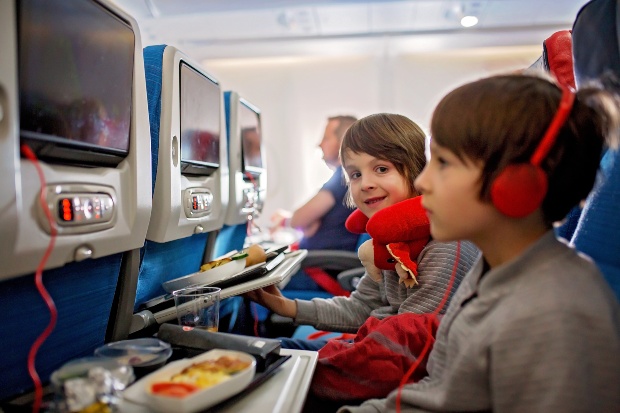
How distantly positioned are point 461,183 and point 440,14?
164 inches

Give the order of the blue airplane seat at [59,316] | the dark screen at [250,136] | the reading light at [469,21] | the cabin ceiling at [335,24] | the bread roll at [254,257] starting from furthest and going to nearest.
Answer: the reading light at [469,21] < the cabin ceiling at [335,24] < the dark screen at [250,136] < the bread roll at [254,257] < the blue airplane seat at [59,316]

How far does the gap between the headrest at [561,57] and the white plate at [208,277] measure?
952 mm

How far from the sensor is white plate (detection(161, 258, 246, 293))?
1302 mm

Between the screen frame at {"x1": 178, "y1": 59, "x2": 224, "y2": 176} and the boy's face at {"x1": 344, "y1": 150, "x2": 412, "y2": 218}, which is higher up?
the screen frame at {"x1": 178, "y1": 59, "x2": 224, "y2": 176}

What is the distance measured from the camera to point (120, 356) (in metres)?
0.90

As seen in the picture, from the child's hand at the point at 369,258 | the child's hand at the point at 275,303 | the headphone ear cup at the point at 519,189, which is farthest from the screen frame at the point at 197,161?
the headphone ear cup at the point at 519,189

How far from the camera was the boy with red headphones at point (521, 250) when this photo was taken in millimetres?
697

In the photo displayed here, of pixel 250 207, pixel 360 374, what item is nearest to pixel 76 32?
pixel 360 374

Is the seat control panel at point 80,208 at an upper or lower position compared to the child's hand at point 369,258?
upper

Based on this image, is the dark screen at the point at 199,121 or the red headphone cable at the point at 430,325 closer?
the red headphone cable at the point at 430,325

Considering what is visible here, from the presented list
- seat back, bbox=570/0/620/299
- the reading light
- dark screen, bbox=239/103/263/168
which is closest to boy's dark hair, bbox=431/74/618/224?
seat back, bbox=570/0/620/299

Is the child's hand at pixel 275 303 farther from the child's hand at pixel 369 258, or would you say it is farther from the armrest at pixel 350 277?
the armrest at pixel 350 277

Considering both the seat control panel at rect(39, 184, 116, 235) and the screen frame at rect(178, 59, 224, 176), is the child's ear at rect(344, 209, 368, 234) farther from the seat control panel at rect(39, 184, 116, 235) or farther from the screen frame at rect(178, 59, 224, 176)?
the seat control panel at rect(39, 184, 116, 235)

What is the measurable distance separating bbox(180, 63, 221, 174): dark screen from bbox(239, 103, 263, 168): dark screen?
0.49m
